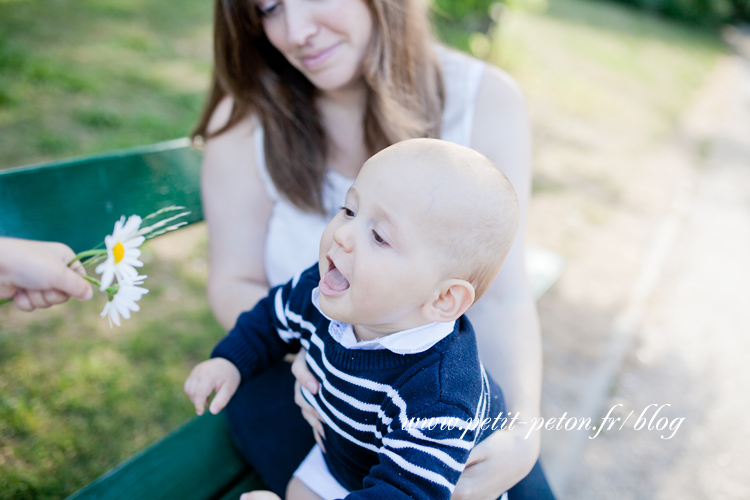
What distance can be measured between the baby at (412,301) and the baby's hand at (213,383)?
281 millimetres

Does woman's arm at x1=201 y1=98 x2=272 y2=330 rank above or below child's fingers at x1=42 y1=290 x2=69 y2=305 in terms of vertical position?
below

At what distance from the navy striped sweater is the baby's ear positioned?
9 cm

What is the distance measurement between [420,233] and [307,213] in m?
0.91

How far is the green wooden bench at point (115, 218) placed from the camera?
4.78 feet

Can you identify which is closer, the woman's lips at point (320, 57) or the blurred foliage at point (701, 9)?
the woman's lips at point (320, 57)

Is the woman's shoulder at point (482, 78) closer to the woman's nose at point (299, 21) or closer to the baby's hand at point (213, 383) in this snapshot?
the woman's nose at point (299, 21)

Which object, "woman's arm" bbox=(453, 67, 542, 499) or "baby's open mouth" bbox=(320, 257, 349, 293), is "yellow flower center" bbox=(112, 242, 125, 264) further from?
"woman's arm" bbox=(453, 67, 542, 499)

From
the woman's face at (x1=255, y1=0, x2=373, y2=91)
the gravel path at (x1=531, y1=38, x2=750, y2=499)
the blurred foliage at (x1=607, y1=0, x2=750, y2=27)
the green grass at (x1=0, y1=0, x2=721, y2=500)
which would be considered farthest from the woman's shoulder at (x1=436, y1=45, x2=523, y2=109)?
the blurred foliage at (x1=607, y1=0, x2=750, y2=27)

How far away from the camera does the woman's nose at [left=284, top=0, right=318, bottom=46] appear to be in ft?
5.42

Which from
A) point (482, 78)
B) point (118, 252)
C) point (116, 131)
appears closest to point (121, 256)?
point (118, 252)

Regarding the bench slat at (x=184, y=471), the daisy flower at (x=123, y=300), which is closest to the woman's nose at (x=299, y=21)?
the daisy flower at (x=123, y=300)

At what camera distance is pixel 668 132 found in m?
7.37

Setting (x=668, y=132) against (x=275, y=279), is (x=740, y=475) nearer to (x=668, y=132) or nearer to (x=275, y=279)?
(x=275, y=279)

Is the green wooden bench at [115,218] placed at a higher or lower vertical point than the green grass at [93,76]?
higher
